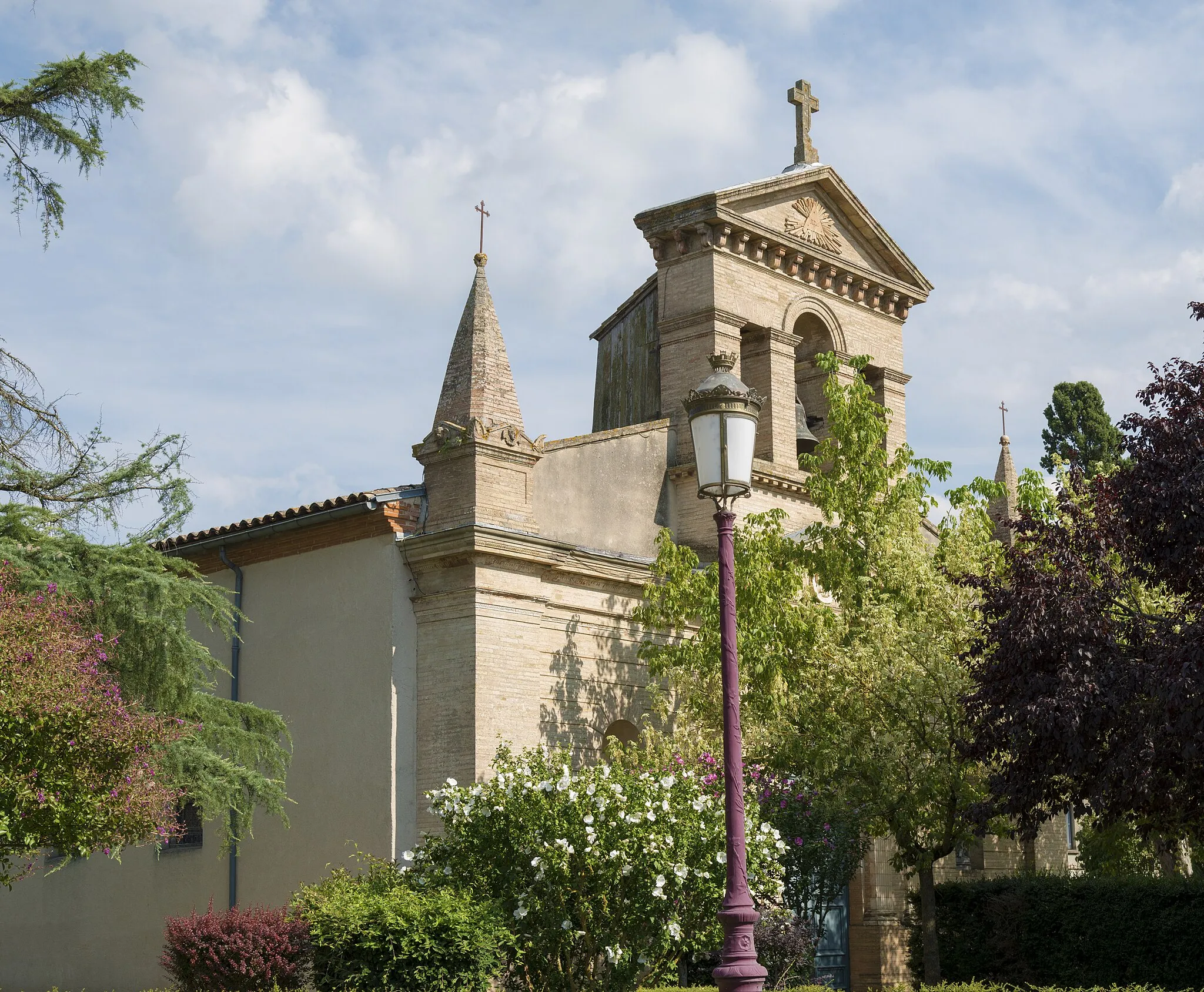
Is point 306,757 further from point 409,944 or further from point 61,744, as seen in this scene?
point 61,744

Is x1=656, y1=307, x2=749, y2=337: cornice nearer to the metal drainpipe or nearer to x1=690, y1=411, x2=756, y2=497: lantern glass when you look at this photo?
the metal drainpipe

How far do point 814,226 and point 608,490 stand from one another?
20.4 ft

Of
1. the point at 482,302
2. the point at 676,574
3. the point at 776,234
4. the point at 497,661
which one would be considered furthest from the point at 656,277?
the point at 497,661

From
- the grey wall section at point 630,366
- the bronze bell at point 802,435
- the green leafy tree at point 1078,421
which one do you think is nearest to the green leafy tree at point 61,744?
the grey wall section at point 630,366

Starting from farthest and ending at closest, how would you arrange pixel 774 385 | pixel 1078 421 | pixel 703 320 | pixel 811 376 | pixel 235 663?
pixel 1078 421
pixel 811 376
pixel 774 385
pixel 703 320
pixel 235 663

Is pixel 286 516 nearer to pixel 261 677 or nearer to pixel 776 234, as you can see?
pixel 261 677

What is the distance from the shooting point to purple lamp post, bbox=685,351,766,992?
1009 cm

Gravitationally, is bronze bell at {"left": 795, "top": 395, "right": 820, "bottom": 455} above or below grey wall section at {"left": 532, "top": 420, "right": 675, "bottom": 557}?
above

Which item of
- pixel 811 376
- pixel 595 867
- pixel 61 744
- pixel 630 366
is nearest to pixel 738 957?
pixel 595 867

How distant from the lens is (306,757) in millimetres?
19578

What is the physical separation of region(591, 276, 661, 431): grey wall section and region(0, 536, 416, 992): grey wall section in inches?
219

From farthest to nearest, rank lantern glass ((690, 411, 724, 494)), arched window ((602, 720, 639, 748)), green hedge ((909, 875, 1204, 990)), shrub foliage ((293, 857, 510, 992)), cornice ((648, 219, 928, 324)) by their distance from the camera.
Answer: cornice ((648, 219, 928, 324)) < arched window ((602, 720, 639, 748)) < green hedge ((909, 875, 1204, 990)) < shrub foliage ((293, 857, 510, 992)) < lantern glass ((690, 411, 724, 494))

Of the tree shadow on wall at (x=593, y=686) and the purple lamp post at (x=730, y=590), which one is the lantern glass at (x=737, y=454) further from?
the tree shadow on wall at (x=593, y=686)

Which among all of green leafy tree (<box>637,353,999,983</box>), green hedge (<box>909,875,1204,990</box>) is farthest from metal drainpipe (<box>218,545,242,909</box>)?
green hedge (<box>909,875,1204,990</box>)
